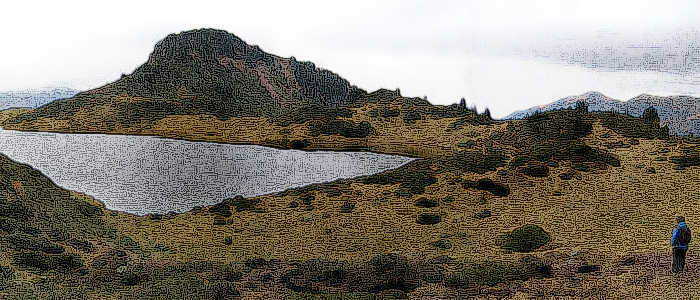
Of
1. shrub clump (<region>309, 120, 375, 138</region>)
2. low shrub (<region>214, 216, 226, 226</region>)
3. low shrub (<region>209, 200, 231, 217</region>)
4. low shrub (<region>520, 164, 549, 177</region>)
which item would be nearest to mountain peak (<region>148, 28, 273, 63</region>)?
shrub clump (<region>309, 120, 375, 138</region>)

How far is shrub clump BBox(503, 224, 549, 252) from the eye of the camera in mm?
16766

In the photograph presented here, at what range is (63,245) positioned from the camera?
1352 cm

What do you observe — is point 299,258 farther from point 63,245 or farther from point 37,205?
point 37,205

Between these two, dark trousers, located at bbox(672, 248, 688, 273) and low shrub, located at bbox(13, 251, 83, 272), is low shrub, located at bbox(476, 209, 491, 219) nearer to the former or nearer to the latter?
dark trousers, located at bbox(672, 248, 688, 273)

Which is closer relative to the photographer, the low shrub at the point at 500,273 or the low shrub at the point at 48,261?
the low shrub at the point at 48,261

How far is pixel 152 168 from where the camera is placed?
17.6 metres

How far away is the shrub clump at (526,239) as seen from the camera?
16766 mm

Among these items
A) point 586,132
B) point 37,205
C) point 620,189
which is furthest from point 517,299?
point 586,132

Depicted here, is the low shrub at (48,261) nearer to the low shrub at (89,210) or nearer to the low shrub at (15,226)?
the low shrub at (15,226)

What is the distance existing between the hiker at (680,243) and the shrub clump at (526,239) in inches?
191

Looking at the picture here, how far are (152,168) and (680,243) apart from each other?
16.3 meters

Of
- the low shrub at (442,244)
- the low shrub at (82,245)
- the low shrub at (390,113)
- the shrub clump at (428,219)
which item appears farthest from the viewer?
the low shrub at (390,113)

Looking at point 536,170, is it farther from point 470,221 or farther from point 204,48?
point 204,48

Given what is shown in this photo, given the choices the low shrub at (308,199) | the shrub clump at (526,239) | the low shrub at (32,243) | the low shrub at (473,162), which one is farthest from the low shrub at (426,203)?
the low shrub at (32,243)
